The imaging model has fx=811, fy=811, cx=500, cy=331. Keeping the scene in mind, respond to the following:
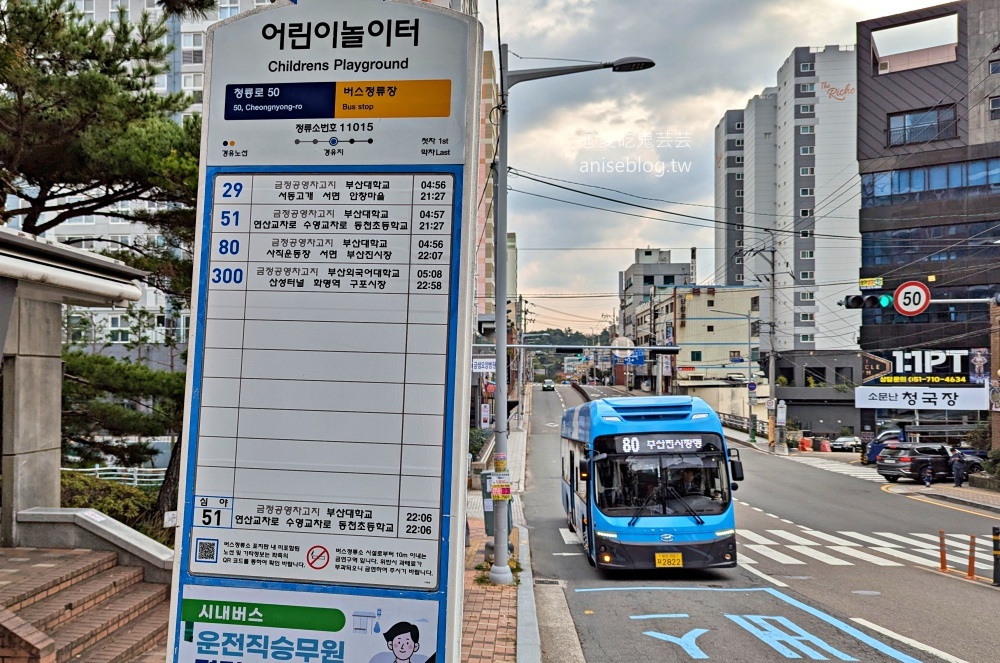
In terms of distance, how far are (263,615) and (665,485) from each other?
12560mm

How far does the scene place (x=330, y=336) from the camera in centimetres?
254

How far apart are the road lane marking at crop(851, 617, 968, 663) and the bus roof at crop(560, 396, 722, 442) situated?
14.4ft

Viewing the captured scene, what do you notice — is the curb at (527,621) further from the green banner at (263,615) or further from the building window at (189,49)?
the building window at (189,49)

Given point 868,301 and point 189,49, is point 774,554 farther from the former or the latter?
point 189,49

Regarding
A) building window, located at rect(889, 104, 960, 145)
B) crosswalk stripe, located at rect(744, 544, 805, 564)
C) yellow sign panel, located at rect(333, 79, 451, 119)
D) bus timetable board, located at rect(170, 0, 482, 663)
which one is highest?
building window, located at rect(889, 104, 960, 145)

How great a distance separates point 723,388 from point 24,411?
70048 mm

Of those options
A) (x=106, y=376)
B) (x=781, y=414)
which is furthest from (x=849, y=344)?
(x=106, y=376)

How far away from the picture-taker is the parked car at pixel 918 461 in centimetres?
3472

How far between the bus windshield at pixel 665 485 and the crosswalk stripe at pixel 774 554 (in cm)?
391

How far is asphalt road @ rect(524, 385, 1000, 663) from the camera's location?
9.59 metres

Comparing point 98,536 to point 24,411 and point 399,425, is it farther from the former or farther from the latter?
point 399,425

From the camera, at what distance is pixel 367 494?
2.47m

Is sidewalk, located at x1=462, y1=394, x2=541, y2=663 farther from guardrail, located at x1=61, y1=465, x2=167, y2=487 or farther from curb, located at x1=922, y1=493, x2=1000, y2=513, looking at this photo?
curb, located at x1=922, y1=493, x2=1000, y2=513

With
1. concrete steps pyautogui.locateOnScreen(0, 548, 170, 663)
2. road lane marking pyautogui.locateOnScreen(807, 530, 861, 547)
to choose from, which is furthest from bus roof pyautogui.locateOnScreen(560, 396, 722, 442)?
concrete steps pyautogui.locateOnScreen(0, 548, 170, 663)
